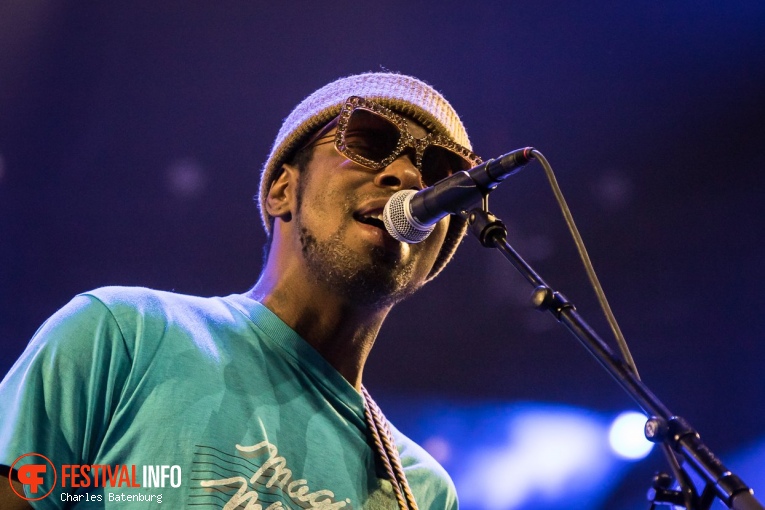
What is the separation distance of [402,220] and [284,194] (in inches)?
41.5

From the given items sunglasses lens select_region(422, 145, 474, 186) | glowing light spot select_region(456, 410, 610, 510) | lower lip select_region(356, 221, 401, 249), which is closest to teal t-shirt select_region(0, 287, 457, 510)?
lower lip select_region(356, 221, 401, 249)

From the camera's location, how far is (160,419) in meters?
1.81

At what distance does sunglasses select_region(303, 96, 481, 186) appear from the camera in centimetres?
271

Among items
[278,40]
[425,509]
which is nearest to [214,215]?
[278,40]

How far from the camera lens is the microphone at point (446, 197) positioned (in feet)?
5.94

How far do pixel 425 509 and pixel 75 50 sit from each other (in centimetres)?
370

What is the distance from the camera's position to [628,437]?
616 cm

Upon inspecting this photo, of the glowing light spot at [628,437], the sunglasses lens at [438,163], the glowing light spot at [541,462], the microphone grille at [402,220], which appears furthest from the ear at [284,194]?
the glowing light spot at [628,437]

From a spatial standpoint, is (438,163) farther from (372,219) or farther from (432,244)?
(372,219)

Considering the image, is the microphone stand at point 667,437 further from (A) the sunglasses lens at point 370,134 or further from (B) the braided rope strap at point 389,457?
(A) the sunglasses lens at point 370,134

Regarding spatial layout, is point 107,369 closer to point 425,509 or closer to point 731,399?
point 425,509

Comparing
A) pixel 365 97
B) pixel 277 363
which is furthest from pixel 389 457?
pixel 365 97

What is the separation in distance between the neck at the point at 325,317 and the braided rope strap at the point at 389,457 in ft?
0.56

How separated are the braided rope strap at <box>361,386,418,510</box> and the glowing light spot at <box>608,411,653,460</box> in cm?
421
